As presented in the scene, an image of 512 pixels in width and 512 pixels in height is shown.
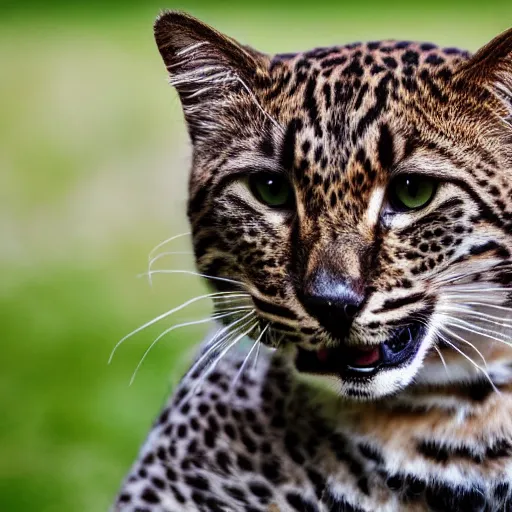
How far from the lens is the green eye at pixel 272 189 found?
3.91 feet

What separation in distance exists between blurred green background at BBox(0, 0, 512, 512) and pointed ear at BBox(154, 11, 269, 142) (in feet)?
0.98

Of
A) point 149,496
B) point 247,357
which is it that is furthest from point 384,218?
point 149,496

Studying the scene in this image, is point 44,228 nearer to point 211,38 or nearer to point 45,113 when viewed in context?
point 45,113

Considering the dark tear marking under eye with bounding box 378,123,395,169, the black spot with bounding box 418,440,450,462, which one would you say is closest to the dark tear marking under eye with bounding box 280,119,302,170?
the dark tear marking under eye with bounding box 378,123,395,169

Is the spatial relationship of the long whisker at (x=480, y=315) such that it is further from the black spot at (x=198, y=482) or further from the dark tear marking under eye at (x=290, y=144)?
the black spot at (x=198, y=482)

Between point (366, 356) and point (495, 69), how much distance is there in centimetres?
36

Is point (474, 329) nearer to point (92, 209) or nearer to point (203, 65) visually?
point (203, 65)

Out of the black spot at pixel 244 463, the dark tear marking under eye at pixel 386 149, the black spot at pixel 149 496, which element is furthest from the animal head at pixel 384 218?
the black spot at pixel 149 496

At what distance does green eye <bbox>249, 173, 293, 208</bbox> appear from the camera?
1.19 metres

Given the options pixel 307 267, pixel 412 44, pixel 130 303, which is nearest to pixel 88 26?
pixel 130 303

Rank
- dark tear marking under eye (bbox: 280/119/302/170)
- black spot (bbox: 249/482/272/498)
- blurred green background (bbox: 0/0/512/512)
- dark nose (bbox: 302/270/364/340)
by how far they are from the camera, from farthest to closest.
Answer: blurred green background (bbox: 0/0/512/512)
black spot (bbox: 249/482/272/498)
dark tear marking under eye (bbox: 280/119/302/170)
dark nose (bbox: 302/270/364/340)

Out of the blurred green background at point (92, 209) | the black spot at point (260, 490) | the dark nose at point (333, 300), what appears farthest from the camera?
the blurred green background at point (92, 209)

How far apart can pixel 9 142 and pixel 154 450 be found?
75 centimetres

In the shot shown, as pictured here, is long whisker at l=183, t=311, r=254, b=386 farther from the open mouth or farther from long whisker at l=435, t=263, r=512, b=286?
long whisker at l=435, t=263, r=512, b=286
